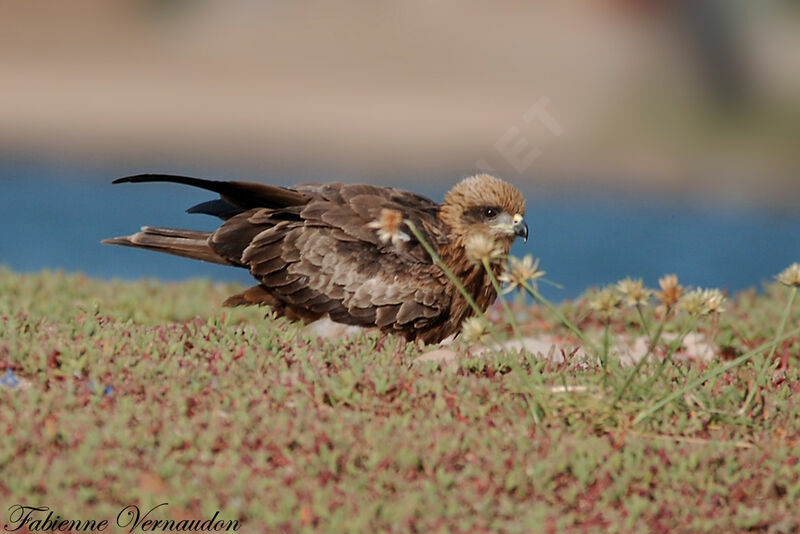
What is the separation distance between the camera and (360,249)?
6.88m

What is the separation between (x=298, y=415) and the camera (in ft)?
14.1

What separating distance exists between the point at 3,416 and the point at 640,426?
255cm

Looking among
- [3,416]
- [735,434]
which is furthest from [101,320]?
[735,434]

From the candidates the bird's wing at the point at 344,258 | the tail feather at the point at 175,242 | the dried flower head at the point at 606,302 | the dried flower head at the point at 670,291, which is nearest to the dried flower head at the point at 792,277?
the dried flower head at the point at 670,291

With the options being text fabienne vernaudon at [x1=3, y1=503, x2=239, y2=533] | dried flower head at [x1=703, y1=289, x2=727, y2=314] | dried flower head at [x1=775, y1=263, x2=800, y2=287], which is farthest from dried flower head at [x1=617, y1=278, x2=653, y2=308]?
text fabienne vernaudon at [x1=3, y1=503, x2=239, y2=533]

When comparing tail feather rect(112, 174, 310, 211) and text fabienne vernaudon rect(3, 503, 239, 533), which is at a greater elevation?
tail feather rect(112, 174, 310, 211)

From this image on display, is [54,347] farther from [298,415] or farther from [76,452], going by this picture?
[298,415]

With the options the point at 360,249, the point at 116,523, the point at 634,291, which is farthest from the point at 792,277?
the point at 360,249

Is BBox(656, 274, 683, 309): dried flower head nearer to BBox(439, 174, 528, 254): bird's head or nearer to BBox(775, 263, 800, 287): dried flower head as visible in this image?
BBox(775, 263, 800, 287): dried flower head

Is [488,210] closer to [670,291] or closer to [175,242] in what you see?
[175,242]

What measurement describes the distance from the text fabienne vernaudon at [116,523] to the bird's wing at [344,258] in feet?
10.2

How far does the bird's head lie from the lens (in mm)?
6910

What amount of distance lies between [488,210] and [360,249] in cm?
86

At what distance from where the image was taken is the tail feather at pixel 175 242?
7.24 m
